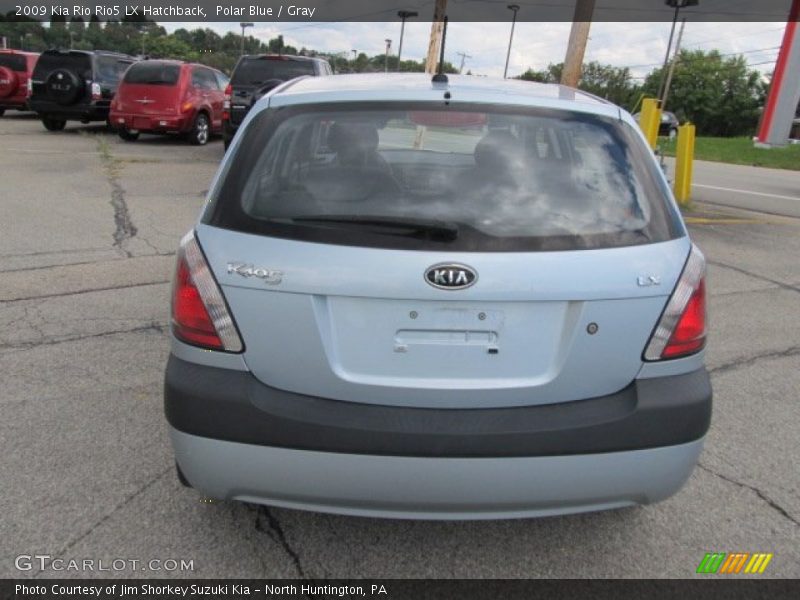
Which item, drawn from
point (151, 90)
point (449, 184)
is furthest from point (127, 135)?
point (449, 184)

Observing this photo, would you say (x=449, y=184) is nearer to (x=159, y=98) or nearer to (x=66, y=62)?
(x=159, y=98)

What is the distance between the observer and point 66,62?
16.6 metres

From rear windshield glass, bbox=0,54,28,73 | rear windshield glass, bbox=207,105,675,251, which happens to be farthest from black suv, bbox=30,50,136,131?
rear windshield glass, bbox=207,105,675,251

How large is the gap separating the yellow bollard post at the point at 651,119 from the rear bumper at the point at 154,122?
932cm

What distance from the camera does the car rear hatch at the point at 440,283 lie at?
218cm

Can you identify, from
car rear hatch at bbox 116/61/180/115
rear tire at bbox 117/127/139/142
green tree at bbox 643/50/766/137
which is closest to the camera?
car rear hatch at bbox 116/61/180/115

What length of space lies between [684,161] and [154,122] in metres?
10.5

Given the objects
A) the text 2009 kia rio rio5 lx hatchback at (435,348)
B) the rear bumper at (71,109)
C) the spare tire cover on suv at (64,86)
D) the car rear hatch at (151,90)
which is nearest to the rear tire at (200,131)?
the car rear hatch at (151,90)

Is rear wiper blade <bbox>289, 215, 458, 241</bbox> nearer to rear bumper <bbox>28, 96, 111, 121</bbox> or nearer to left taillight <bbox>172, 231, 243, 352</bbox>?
left taillight <bbox>172, 231, 243, 352</bbox>

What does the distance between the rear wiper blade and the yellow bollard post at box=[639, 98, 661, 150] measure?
30.0 ft

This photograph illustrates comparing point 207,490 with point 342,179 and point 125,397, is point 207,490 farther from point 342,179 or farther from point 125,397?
point 125,397

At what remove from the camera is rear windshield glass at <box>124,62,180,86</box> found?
48.5 ft

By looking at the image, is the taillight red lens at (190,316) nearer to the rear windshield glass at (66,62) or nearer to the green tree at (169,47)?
the rear windshield glass at (66,62)

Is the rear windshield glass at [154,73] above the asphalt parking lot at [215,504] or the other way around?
above
